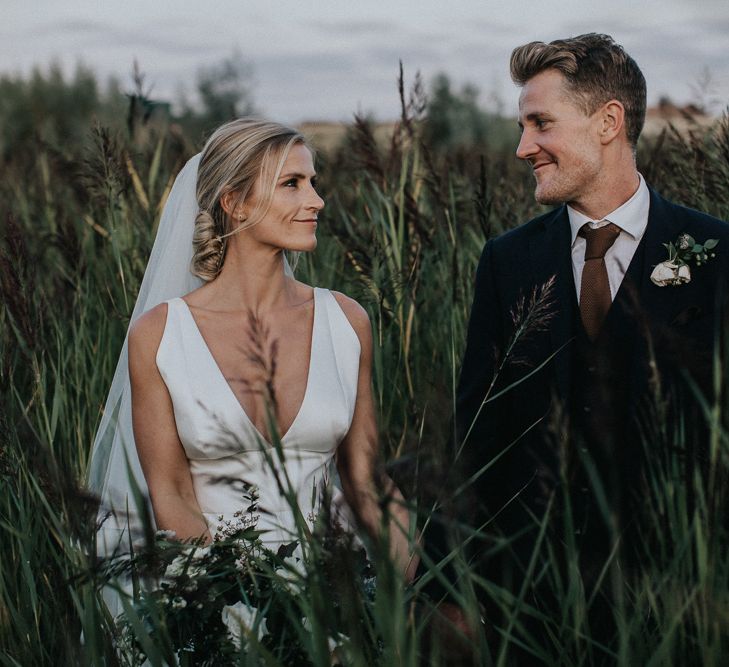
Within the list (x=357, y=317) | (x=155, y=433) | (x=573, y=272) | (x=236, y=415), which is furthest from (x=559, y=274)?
(x=155, y=433)

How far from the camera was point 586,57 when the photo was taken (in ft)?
9.17

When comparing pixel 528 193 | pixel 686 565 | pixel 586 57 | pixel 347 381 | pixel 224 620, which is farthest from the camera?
pixel 528 193

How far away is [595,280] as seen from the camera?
2.63m

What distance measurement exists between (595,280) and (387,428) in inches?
32.7

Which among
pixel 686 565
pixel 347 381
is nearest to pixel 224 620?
pixel 686 565

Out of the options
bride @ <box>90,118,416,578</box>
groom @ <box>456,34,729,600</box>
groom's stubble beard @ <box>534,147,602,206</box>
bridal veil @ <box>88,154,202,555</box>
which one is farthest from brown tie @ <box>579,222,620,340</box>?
bridal veil @ <box>88,154,202,555</box>

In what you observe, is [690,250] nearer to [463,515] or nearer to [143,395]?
[463,515]

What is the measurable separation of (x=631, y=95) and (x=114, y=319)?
2124mm

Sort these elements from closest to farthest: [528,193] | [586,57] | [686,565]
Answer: [686,565], [586,57], [528,193]

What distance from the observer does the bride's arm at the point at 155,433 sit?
2730 mm

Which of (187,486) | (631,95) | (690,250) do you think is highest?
(631,95)

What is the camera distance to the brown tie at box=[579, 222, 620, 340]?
102 inches

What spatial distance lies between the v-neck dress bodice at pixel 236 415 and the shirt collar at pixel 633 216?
3.07ft

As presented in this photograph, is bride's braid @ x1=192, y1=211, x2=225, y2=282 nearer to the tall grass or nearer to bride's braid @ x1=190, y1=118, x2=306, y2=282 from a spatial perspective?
bride's braid @ x1=190, y1=118, x2=306, y2=282
